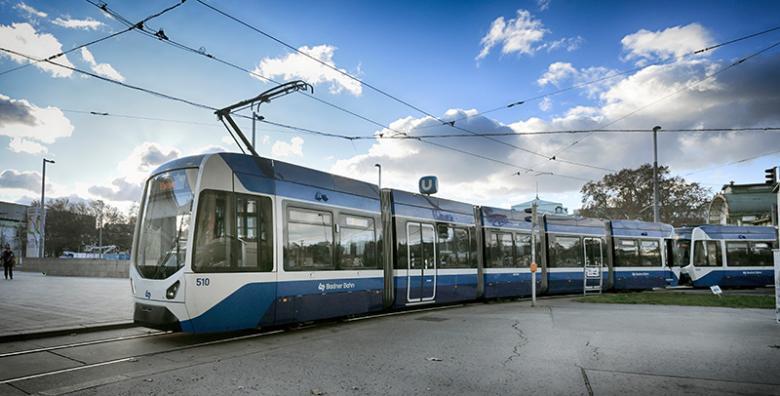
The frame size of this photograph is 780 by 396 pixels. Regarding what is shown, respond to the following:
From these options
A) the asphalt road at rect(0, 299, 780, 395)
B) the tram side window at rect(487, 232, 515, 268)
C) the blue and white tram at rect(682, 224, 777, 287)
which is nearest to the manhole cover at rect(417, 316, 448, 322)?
the asphalt road at rect(0, 299, 780, 395)

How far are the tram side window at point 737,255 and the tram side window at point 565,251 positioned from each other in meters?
12.6

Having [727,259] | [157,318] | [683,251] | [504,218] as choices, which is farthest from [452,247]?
[727,259]

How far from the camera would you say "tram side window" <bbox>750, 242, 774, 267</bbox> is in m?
28.6

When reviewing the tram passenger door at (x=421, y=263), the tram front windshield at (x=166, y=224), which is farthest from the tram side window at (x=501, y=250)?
the tram front windshield at (x=166, y=224)

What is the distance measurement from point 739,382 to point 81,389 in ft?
25.8

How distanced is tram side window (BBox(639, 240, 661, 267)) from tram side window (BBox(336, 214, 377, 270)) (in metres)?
17.5

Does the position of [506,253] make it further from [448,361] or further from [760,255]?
[760,255]

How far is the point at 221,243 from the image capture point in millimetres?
8938

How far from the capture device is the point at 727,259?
1120 inches

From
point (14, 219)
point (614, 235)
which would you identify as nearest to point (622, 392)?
point (614, 235)

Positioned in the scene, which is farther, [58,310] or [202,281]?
[58,310]

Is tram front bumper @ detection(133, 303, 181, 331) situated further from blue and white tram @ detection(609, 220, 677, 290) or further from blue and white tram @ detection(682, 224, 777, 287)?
blue and white tram @ detection(682, 224, 777, 287)

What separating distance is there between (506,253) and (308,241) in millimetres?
9957

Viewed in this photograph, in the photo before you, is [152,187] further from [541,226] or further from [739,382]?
[541,226]
